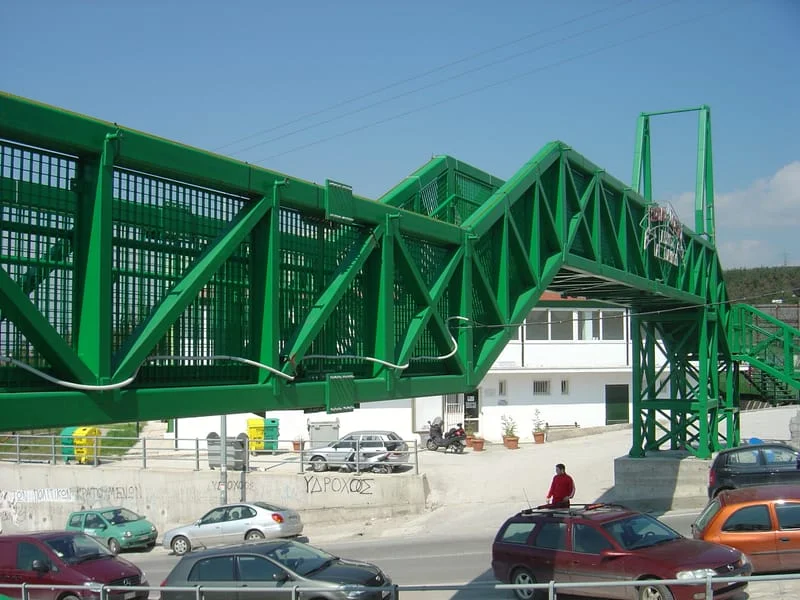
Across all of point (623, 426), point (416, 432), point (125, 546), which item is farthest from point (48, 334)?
point (623, 426)

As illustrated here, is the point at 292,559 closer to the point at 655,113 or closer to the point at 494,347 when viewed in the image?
the point at 494,347

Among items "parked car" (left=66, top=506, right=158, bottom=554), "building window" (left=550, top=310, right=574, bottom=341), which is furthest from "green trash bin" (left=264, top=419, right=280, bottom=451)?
"building window" (left=550, top=310, right=574, bottom=341)

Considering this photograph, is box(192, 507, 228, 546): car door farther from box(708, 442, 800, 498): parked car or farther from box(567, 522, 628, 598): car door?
box(567, 522, 628, 598): car door

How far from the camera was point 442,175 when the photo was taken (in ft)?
49.2

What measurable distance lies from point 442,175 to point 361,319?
4.44 metres

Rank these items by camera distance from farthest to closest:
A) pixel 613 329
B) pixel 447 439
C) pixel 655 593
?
pixel 613 329, pixel 447 439, pixel 655 593

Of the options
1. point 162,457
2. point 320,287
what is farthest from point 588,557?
point 162,457

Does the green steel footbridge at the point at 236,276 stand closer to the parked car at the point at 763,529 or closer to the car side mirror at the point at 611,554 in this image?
the car side mirror at the point at 611,554

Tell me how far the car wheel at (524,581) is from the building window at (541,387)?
30666 millimetres

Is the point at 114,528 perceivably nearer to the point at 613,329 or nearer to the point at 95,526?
the point at 95,526

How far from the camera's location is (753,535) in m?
14.1

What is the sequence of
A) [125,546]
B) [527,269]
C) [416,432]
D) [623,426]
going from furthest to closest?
[623,426] < [416,432] < [125,546] < [527,269]

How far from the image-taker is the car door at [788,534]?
13.8 metres

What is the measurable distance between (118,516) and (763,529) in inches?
739
